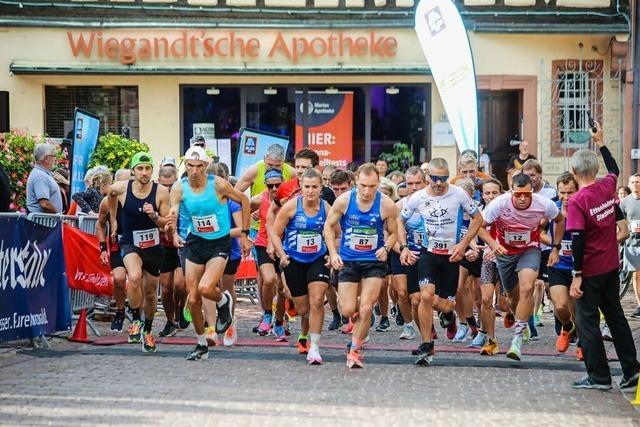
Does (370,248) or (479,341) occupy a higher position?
(370,248)

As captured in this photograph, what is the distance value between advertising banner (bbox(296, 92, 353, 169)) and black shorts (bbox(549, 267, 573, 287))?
13741 millimetres

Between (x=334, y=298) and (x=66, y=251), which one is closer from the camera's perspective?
(x=66, y=251)

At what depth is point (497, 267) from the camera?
13.5 metres

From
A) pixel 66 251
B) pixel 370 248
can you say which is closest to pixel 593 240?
pixel 370 248

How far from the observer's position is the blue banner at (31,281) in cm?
1230

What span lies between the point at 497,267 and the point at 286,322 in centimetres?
272

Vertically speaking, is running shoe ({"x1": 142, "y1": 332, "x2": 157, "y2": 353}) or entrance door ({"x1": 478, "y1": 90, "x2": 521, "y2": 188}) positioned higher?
entrance door ({"x1": 478, "y1": 90, "x2": 521, "y2": 188})

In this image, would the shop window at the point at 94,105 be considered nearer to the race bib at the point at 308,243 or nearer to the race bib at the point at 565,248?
the race bib at the point at 308,243

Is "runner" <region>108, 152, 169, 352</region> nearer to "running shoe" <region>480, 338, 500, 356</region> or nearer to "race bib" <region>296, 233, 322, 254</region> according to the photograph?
"race bib" <region>296, 233, 322, 254</region>

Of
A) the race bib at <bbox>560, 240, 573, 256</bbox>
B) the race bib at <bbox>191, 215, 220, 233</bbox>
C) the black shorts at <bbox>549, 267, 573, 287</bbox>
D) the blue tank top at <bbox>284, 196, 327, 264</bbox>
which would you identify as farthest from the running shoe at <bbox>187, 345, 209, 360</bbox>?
the race bib at <bbox>560, 240, 573, 256</bbox>

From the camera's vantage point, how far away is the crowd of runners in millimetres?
12156

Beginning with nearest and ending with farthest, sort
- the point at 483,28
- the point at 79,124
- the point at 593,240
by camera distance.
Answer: the point at 593,240, the point at 79,124, the point at 483,28

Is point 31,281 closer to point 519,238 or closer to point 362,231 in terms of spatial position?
point 362,231

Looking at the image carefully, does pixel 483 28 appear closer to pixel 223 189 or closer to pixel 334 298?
pixel 334 298
